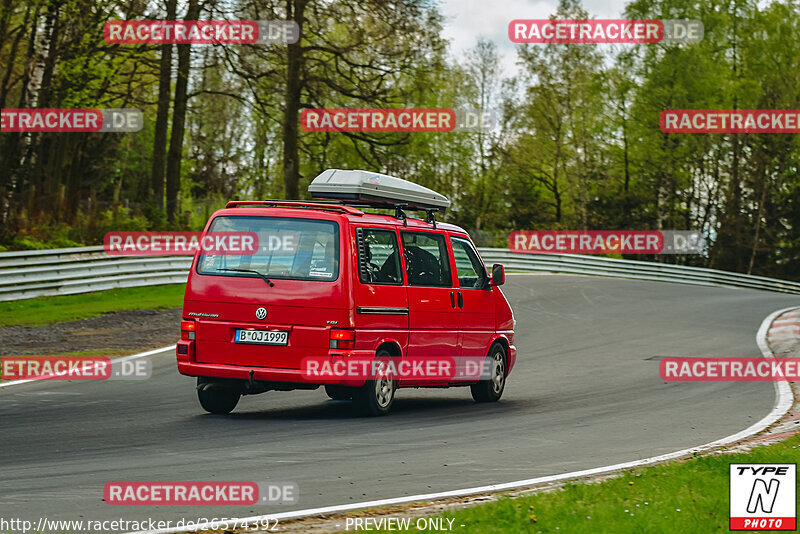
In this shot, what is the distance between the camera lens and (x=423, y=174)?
60594 mm

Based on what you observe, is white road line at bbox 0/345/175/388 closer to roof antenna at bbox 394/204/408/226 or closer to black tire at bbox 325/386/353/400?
black tire at bbox 325/386/353/400

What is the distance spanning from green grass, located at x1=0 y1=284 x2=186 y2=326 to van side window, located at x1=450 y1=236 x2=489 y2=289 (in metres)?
9.29

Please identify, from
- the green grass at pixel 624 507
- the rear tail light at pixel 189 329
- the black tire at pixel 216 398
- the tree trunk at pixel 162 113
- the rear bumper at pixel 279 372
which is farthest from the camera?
the tree trunk at pixel 162 113

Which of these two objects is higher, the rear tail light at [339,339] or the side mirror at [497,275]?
the side mirror at [497,275]

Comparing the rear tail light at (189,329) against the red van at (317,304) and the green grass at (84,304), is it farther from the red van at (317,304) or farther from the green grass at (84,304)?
the green grass at (84,304)

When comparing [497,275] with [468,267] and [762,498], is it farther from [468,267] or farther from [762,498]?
[762,498]

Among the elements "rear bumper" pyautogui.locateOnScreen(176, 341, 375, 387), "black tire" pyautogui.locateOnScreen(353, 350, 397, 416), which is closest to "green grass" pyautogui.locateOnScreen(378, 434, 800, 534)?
"rear bumper" pyautogui.locateOnScreen(176, 341, 375, 387)

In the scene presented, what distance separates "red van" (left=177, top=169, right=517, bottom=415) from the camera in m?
10.3

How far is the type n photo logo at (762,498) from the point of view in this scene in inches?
239

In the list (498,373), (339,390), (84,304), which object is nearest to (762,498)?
(339,390)

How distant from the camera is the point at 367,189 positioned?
37.7 ft

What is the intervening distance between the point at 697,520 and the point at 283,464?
10.4 feet

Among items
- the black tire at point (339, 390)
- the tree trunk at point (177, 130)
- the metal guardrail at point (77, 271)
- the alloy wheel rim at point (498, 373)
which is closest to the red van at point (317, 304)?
the black tire at point (339, 390)

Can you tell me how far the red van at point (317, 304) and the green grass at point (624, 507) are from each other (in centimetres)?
352
